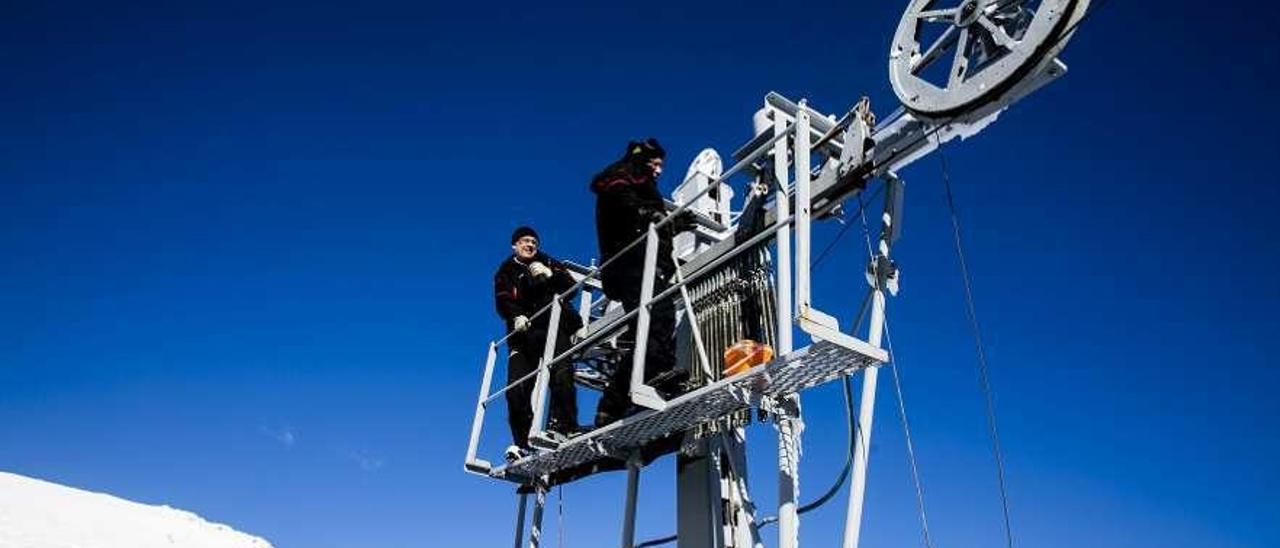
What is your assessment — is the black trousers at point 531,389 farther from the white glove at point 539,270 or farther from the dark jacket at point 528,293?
the white glove at point 539,270

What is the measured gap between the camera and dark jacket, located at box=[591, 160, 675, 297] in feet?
21.7

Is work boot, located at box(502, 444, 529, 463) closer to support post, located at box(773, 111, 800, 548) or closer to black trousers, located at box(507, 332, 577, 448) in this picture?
black trousers, located at box(507, 332, 577, 448)

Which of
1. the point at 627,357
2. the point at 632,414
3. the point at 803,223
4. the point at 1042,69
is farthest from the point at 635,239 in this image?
the point at 1042,69

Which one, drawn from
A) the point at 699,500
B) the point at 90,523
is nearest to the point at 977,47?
the point at 699,500

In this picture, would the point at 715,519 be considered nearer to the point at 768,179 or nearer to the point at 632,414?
the point at 632,414

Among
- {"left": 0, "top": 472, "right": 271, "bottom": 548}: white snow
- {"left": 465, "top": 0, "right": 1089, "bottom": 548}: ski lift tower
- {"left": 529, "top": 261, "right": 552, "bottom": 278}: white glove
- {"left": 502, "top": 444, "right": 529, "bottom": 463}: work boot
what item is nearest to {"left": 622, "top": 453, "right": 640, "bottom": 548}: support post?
{"left": 465, "top": 0, "right": 1089, "bottom": 548}: ski lift tower

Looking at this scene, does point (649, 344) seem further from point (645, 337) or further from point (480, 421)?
point (480, 421)

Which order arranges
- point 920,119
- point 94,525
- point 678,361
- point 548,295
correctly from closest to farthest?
point 920,119 < point 678,361 < point 548,295 < point 94,525

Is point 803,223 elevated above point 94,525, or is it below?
below

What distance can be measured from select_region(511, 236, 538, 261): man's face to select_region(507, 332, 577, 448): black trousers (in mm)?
897

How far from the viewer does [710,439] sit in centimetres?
657

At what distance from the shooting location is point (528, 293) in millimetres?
8297

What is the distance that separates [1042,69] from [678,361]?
12.7 feet

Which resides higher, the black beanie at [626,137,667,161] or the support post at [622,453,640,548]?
the black beanie at [626,137,667,161]
